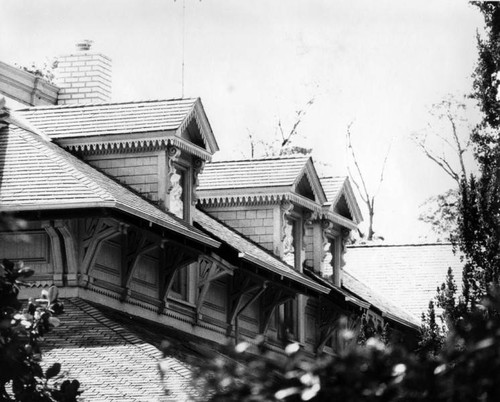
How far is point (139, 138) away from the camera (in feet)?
88.2

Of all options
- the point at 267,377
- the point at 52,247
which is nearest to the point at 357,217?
the point at 52,247

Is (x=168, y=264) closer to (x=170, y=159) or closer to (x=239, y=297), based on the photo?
(x=170, y=159)

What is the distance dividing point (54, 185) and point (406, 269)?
75.4 ft

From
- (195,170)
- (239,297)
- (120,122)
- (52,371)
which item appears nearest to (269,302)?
(239,297)

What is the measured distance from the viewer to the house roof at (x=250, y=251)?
94.8ft

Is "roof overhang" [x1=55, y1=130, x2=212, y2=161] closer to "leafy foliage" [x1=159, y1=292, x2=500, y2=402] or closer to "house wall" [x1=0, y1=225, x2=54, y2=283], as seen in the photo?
"house wall" [x1=0, y1=225, x2=54, y2=283]

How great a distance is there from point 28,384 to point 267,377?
626cm

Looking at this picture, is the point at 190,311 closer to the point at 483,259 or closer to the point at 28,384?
the point at 483,259

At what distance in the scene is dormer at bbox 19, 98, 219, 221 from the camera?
26.9 meters

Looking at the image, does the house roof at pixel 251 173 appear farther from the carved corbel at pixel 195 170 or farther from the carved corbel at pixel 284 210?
the carved corbel at pixel 195 170

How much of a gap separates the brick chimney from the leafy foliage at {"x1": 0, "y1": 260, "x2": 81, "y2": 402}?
17.8 meters

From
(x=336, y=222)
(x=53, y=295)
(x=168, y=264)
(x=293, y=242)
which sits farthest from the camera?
(x=336, y=222)

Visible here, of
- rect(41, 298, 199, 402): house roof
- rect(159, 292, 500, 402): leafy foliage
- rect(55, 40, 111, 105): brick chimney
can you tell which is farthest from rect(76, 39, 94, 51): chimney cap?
rect(159, 292, 500, 402): leafy foliage

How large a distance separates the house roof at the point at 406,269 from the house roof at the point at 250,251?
11771mm
